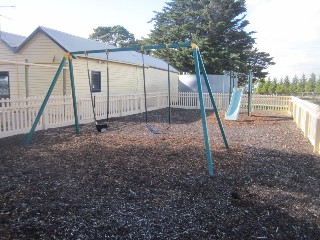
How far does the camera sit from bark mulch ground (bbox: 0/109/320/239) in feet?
9.86

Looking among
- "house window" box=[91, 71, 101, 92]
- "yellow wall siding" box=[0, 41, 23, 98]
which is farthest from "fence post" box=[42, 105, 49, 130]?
"yellow wall siding" box=[0, 41, 23, 98]

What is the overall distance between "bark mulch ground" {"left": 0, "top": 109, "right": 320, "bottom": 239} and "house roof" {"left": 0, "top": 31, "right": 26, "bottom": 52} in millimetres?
8503

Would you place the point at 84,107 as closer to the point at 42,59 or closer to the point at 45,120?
the point at 45,120

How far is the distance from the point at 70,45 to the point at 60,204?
10.7m

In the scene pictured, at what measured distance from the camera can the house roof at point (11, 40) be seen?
45.3ft

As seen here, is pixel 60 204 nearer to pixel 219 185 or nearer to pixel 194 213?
pixel 194 213

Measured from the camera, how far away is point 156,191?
4047 millimetres

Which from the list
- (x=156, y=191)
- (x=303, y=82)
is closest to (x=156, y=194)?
(x=156, y=191)

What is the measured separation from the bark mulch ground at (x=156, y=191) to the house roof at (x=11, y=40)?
8.50 meters

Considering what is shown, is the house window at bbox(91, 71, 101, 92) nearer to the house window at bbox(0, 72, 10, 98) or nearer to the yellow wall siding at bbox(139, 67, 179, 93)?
the house window at bbox(0, 72, 10, 98)

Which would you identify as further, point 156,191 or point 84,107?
point 84,107

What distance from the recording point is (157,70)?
2212cm

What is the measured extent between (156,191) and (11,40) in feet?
47.4

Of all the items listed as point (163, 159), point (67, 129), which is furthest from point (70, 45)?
point (163, 159)
